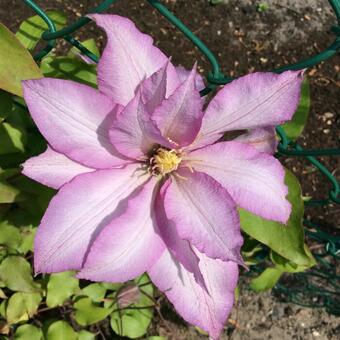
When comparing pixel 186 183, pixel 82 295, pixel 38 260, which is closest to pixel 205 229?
pixel 186 183

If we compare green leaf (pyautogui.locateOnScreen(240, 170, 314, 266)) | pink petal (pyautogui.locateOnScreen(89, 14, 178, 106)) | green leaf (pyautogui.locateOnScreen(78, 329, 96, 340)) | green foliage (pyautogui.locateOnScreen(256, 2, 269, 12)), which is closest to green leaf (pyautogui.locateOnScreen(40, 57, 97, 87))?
pink petal (pyautogui.locateOnScreen(89, 14, 178, 106))

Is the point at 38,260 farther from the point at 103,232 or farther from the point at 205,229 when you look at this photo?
the point at 205,229

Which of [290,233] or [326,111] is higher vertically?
[290,233]

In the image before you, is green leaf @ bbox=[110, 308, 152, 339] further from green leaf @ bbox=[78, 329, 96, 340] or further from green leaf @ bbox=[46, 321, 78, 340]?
green leaf @ bbox=[46, 321, 78, 340]

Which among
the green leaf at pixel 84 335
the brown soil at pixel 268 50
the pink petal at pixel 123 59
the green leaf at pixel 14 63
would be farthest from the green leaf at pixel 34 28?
the brown soil at pixel 268 50

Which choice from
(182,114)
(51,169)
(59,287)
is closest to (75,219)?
(51,169)

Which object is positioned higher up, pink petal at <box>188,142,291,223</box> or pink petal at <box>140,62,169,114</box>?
pink petal at <box>140,62,169,114</box>
